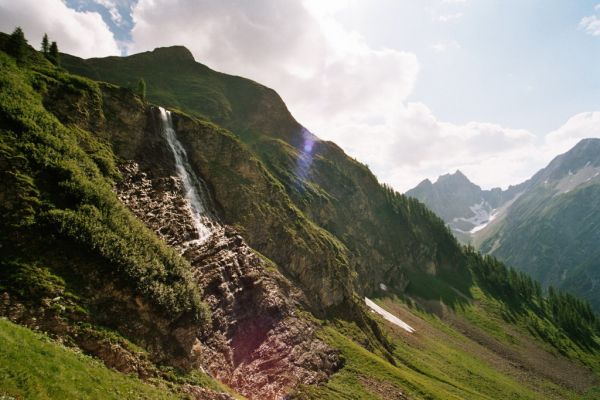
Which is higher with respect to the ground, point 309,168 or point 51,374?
point 309,168

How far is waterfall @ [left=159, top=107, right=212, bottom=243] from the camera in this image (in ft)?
166

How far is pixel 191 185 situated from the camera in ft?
185

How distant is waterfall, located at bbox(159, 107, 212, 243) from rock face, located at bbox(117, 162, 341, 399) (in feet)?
4.57

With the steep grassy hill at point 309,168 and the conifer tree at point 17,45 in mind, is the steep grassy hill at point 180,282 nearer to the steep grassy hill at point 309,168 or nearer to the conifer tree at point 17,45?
the conifer tree at point 17,45

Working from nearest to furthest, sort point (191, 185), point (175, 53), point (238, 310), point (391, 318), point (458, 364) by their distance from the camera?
point (238, 310) < point (191, 185) < point (458, 364) < point (391, 318) < point (175, 53)

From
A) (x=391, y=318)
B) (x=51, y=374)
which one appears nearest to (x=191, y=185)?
(x=51, y=374)

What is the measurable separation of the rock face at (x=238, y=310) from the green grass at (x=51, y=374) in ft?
41.9

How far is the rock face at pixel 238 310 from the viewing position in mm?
38562

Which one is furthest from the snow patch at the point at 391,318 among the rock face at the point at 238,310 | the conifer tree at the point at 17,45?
the conifer tree at the point at 17,45

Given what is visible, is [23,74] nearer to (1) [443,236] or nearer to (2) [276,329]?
(2) [276,329]

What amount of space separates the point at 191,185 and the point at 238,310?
2237 cm

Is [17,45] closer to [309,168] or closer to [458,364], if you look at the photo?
[309,168]

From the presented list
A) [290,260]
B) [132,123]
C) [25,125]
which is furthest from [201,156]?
[25,125]

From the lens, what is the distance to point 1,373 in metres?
15.3
